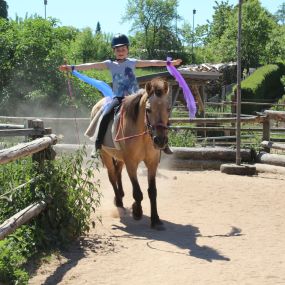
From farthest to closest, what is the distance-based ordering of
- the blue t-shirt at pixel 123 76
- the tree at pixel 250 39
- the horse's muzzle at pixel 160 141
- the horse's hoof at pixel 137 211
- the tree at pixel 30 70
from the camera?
the tree at pixel 250 39 → the tree at pixel 30 70 → the blue t-shirt at pixel 123 76 → the horse's hoof at pixel 137 211 → the horse's muzzle at pixel 160 141

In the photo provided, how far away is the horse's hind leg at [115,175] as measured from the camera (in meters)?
7.47

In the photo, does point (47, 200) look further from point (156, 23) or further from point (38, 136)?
point (156, 23)

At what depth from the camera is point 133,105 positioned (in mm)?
6297

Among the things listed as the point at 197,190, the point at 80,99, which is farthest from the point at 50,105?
the point at 197,190

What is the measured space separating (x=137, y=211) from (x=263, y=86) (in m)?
29.7

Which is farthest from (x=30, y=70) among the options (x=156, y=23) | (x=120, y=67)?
(x=156, y=23)

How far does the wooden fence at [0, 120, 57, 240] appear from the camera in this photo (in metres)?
4.61

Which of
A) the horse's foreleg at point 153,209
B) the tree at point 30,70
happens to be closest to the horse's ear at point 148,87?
the horse's foreleg at point 153,209

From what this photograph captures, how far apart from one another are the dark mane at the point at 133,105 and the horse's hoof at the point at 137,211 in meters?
1.15

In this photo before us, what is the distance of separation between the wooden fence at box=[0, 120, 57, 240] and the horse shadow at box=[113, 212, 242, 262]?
4.25ft

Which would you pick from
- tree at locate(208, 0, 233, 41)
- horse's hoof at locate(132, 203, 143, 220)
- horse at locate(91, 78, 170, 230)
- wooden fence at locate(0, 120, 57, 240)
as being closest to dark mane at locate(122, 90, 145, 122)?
horse at locate(91, 78, 170, 230)

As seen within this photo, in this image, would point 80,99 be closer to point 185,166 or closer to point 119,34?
point 185,166

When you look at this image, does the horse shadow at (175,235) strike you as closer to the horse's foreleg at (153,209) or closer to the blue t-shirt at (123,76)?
the horse's foreleg at (153,209)

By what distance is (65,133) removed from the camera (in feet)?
45.2
